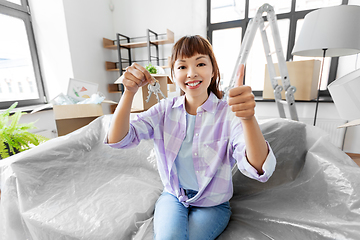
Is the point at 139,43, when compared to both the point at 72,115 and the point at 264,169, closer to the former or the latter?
the point at 72,115

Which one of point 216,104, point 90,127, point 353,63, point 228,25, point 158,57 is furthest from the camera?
point 158,57

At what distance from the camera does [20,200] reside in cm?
75

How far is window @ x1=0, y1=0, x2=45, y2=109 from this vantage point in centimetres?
218

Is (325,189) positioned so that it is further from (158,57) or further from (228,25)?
(158,57)

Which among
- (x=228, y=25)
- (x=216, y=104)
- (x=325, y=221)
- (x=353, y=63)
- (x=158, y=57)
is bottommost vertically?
(x=325, y=221)

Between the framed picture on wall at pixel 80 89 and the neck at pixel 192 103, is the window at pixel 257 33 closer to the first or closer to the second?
the framed picture on wall at pixel 80 89

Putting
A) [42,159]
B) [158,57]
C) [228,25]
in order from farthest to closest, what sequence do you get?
[158,57]
[228,25]
[42,159]

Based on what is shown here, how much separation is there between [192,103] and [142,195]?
0.51 metres

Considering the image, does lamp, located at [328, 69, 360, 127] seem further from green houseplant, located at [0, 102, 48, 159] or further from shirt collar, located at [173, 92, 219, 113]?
green houseplant, located at [0, 102, 48, 159]

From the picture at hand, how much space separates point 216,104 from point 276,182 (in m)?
0.54

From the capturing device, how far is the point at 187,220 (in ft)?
2.30

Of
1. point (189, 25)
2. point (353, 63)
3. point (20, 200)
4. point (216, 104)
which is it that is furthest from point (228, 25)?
point (20, 200)

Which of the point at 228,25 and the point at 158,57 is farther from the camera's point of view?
the point at 158,57

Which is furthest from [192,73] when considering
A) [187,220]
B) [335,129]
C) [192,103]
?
[335,129]
